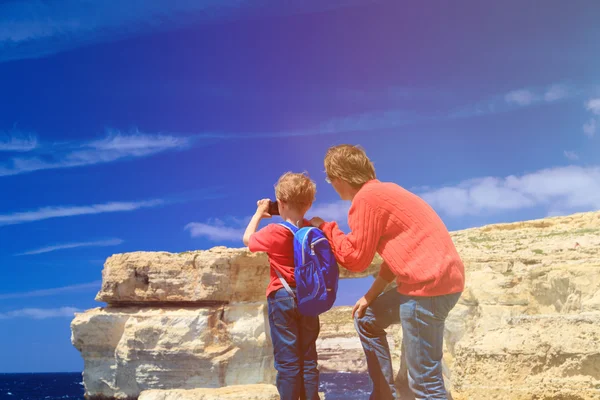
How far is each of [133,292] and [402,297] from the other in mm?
16176

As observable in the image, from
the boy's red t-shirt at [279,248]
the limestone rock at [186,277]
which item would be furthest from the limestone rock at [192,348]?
the boy's red t-shirt at [279,248]

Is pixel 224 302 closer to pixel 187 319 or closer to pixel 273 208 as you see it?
pixel 187 319

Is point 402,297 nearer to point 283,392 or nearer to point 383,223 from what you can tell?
point 383,223

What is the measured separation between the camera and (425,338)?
2.52 metres

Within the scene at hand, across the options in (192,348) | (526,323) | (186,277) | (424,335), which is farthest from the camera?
(186,277)

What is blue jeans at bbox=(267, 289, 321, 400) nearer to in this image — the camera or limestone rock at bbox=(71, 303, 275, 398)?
the camera

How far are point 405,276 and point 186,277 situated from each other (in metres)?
14.6

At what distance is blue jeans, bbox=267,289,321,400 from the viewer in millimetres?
2945

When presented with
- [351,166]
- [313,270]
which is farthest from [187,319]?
[351,166]

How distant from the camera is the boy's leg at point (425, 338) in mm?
2506

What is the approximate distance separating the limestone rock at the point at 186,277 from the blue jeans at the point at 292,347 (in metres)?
11.6

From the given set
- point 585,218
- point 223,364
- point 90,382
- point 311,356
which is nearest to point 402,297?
point 311,356

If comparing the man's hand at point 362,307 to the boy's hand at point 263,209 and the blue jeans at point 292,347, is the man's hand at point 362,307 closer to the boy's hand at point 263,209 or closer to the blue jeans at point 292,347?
the blue jeans at point 292,347

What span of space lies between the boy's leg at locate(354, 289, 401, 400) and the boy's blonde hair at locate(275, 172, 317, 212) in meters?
0.79
